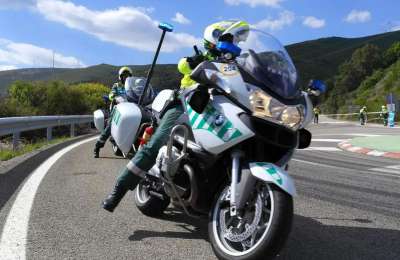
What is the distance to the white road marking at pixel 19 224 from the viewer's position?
400 centimetres

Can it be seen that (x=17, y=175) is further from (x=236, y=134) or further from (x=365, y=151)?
(x=365, y=151)

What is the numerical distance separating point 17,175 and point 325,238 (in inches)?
197

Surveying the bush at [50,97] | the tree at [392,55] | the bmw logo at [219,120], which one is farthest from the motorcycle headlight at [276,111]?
the tree at [392,55]

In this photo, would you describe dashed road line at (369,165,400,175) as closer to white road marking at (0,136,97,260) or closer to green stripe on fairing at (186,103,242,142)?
white road marking at (0,136,97,260)

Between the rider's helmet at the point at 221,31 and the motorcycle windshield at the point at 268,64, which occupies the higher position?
the rider's helmet at the point at 221,31

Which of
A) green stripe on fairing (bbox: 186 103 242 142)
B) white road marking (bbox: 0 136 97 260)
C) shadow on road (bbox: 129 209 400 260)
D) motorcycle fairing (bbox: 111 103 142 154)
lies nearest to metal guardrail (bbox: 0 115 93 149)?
white road marking (bbox: 0 136 97 260)

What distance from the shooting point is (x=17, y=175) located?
7812 mm

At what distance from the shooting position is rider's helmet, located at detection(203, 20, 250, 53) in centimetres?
433

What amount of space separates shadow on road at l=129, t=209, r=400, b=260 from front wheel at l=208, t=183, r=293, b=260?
16.6 inches

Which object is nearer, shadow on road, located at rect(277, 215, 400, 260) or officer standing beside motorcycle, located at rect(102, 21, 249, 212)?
shadow on road, located at rect(277, 215, 400, 260)

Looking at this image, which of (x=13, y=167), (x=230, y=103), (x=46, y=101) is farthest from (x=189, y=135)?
(x=46, y=101)

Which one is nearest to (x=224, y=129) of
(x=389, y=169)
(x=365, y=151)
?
(x=389, y=169)

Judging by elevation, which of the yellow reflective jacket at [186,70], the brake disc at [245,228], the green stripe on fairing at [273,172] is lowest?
the brake disc at [245,228]

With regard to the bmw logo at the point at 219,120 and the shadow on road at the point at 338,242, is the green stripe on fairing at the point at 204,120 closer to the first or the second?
the bmw logo at the point at 219,120
